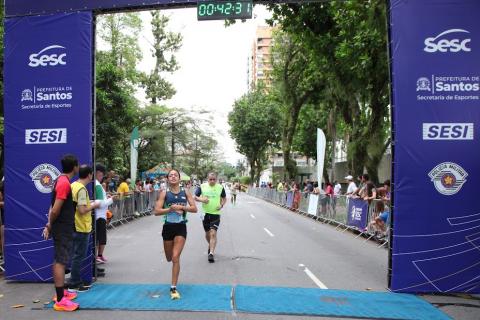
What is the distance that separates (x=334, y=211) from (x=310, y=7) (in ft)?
25.7

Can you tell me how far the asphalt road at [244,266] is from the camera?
258 inches

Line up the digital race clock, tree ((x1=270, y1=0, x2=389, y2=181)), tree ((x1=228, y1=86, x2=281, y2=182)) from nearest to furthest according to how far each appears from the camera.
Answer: the digital race clock, tree ((x1=270, y1=0, x2=389, y2=181)), tree ((x1=228, y1=86, x2=281, y2=182))

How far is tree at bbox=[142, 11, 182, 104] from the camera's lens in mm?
43594

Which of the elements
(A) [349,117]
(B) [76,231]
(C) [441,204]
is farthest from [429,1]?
(A) [349,117]

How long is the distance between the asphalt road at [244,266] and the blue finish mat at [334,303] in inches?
11.8

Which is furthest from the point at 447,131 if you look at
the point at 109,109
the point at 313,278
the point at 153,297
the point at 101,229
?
the point at 109,109

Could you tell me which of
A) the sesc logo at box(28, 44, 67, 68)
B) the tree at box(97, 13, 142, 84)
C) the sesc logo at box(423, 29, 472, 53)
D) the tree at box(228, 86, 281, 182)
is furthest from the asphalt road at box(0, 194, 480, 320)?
the tree at box(228, 86, 281, 182)

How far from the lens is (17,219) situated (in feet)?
26.5

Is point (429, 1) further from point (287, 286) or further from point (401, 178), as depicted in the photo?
point (287, 286)

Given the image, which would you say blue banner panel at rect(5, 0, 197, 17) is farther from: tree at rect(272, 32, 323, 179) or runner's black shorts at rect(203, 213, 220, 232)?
tree at rect(272, 32, 323, 179)

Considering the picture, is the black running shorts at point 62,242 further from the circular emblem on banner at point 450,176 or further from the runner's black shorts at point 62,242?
the circular emblem on banner at point 450,176

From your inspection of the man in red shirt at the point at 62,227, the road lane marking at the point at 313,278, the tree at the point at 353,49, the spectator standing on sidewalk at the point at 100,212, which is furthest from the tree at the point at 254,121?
the man in red shirt at the point at 62,227

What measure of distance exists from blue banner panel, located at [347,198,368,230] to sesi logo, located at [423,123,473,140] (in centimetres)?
726

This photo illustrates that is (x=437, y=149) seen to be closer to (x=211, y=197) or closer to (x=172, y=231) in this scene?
(x=172, y=231)
